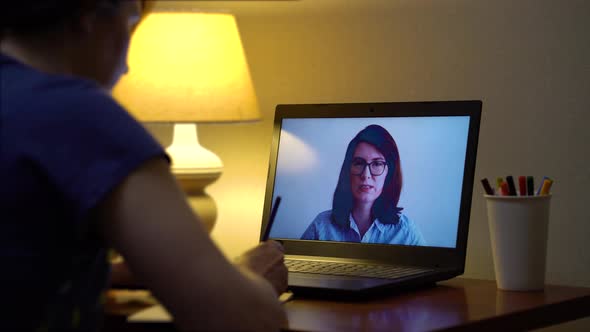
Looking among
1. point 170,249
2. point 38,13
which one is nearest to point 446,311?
point 170,249

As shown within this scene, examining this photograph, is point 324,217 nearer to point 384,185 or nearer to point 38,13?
point 384,185

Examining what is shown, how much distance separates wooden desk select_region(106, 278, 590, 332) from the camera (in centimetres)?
107

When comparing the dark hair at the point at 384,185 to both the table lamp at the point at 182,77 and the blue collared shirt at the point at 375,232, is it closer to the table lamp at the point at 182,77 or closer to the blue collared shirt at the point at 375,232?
the blue collared shirt at the point at 375,232

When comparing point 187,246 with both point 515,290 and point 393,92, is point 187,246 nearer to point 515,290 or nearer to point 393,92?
point 515,290

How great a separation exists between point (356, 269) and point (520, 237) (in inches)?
10.6

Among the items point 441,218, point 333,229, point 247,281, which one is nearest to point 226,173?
point 333,229

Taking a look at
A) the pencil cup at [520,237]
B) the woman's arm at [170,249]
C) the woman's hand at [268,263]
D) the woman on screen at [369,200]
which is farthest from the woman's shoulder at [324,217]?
the woman's arm at [170,249]

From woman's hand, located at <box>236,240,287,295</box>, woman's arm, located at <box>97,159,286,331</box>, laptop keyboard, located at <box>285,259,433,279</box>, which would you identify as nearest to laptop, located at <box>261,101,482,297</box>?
laptop keyboard, located at <box>285,259,433,279</box>

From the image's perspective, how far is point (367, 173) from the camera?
4.75ft

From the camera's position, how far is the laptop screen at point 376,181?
1.41 meters

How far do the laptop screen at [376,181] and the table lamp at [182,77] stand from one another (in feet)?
0.54

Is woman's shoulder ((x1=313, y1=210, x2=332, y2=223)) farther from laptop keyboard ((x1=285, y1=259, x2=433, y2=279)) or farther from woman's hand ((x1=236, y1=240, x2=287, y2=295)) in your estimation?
woman's hand ((x1=236, y1=240, x2=287, y2=295))

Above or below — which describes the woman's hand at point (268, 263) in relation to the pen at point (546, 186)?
below

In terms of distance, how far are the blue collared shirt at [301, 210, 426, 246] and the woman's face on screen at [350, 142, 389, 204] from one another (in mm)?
45
